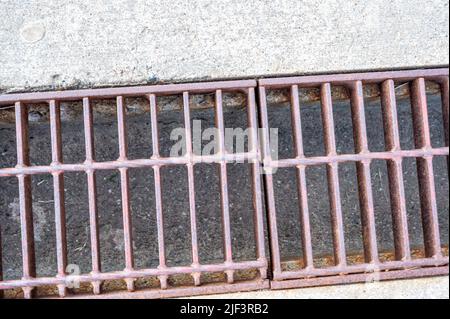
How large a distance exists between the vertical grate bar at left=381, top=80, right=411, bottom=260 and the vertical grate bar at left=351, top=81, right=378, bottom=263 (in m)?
0.12

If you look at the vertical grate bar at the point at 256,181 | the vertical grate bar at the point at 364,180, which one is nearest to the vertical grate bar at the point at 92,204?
the vertical grate bar at the point at 256,181

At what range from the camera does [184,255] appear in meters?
2.58

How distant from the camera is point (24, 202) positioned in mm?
2021

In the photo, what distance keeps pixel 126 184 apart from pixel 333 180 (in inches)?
35.4

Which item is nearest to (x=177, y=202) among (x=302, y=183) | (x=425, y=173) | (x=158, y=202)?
(x=158, y=202)

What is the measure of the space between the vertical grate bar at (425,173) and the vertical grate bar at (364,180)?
0.84 feet

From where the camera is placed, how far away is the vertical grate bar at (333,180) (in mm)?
2074

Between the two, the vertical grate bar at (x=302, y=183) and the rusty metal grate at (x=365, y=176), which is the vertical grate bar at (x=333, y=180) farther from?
the vertical grate bar at (x=302, y=183)

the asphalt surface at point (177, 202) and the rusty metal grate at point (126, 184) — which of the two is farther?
the asphalt surface at point (177, 202)

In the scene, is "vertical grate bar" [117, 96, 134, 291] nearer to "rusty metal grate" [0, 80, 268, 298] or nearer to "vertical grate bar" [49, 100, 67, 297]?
"rusty metal grate" [0, 80, 268, 298]

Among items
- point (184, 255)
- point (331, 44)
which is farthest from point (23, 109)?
point (331, 44)

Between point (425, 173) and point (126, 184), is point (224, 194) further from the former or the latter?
point (425, 173)

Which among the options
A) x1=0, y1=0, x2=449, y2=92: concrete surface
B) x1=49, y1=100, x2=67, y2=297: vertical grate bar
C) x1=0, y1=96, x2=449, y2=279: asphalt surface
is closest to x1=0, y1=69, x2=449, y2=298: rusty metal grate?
x1=49, y1=100, x2=67, y2=297: vertical grate bar
